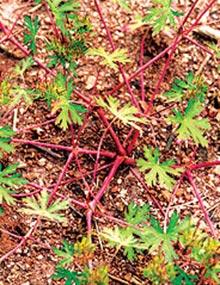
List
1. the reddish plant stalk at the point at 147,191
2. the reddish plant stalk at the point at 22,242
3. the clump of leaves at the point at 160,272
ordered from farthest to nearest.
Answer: the reddish plant stalk at the point at 147,191
the reddish plant stalk at the point at 22,242
the clump of leaves at the point at 160,272

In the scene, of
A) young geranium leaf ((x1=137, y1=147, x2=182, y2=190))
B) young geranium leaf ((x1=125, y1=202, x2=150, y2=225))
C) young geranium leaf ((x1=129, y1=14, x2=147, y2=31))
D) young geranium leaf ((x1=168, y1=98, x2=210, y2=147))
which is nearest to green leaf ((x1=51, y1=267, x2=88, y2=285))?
young geranium leaf ((x1=125, y1=202, x2=150, y2=225))

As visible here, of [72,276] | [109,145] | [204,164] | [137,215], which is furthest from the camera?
[109,145]

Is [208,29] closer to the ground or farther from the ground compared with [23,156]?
farther from the ground

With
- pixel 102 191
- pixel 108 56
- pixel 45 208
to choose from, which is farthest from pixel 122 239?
pixel 108 56

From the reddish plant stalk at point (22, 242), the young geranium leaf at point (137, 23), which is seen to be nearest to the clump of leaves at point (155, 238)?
the reddish plant stalk at point (22, 242)

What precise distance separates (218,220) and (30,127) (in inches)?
28.2

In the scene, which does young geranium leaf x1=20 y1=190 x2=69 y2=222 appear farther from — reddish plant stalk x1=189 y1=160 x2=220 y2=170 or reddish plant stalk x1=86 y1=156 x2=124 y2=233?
reddish plant stalk x1=189 y1=160 x2=220 y2=170

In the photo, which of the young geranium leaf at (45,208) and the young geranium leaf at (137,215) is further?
the young geranium leaf at (137,215)

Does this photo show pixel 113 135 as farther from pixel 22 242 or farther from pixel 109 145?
pixel 22 242

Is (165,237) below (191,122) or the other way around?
below

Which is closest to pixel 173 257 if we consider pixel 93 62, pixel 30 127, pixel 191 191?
pixel 191 191

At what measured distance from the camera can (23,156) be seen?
2684mm

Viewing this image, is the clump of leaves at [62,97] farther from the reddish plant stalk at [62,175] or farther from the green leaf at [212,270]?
the green leaf at [212,270]

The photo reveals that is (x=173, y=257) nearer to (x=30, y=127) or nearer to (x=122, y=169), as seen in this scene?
(x=122, y=169)
